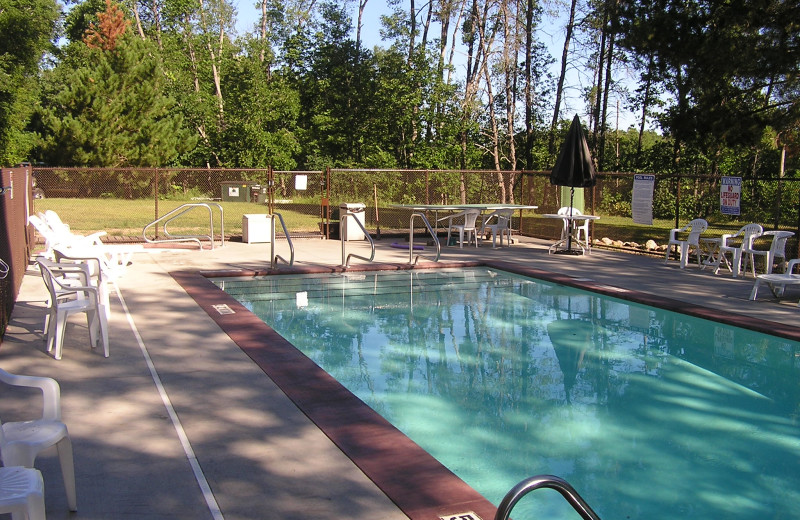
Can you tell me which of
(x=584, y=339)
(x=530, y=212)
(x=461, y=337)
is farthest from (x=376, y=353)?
(x=530, y=212)

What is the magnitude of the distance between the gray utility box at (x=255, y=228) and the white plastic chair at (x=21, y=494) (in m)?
12.1

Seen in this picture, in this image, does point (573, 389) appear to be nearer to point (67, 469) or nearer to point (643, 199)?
point (67, 469)

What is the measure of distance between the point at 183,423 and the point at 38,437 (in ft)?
4.44

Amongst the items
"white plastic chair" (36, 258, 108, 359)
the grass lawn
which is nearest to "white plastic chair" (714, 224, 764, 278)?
the grass lawn

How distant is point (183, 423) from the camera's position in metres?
4.30

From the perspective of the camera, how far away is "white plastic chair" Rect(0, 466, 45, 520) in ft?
7.86

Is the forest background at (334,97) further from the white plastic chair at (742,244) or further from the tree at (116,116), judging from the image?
the white plastic chair at (742,244)

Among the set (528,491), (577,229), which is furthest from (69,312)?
(577,229)

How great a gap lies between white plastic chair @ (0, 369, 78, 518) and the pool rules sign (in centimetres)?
1102

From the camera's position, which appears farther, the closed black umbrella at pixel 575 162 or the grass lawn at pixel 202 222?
the grass lawn at pixel 202 222

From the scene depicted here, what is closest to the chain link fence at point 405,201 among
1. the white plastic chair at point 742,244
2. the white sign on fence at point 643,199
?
the white sign on fence at point 643,199

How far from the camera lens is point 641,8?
15.7 meters

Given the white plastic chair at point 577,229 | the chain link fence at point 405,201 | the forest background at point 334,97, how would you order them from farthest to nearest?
the forest background at point 334,97
the chain link fence at point 405,201
the white plastic chair at point 577,229

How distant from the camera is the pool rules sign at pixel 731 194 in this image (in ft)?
38.1
